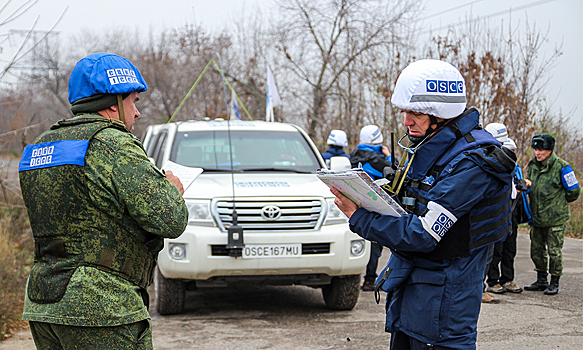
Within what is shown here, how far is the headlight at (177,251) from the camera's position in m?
5.57

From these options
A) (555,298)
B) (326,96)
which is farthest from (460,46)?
(555,298)

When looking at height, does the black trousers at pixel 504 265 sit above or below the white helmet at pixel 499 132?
below

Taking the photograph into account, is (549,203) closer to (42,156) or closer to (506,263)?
(506,263)

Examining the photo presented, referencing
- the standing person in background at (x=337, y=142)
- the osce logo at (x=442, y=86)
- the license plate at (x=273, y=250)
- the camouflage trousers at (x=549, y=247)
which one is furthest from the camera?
the standing person in background at (x=337, y=142)

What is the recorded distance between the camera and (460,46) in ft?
46.8

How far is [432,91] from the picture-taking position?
8.18 ft

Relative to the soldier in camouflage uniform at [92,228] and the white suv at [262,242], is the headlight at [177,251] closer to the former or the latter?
the white suv at [262,242]

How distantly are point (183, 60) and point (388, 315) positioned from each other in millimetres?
23652

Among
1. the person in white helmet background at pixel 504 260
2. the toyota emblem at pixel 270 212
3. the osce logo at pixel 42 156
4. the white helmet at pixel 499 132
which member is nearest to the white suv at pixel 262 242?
the toyota emblem at pixel 270 212

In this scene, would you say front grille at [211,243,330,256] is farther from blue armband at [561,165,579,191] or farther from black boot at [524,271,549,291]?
blue armband at [561,165,579,191]

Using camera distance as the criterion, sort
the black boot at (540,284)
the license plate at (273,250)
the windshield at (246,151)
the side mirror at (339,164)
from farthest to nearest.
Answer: the black boot at (540,284) < the windshield at (246,151) < the side mirror at (339,164) < the license plate at (273,250)

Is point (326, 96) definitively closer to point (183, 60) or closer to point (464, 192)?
point (183, 60)

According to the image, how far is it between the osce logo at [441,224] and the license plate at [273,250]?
3.34 meters

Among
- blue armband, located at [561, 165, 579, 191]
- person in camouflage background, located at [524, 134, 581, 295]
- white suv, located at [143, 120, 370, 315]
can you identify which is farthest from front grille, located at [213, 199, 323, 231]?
blue armband, located at [561, 165, 579, 191]
